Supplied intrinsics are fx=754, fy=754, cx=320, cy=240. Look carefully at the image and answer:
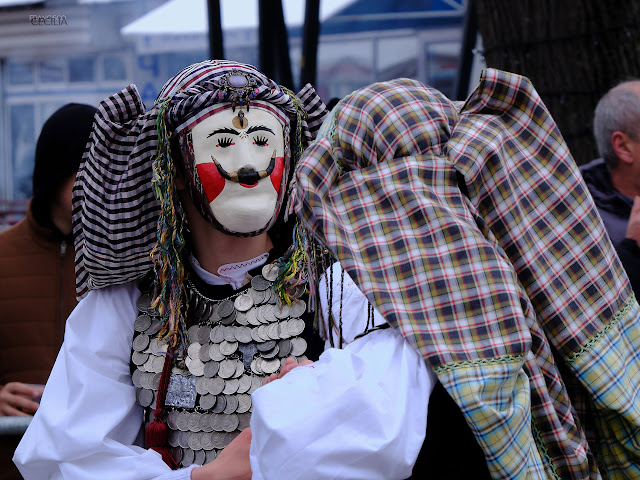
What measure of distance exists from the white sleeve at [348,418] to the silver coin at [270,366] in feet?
1.72

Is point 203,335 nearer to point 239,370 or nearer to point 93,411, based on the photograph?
point 239,370

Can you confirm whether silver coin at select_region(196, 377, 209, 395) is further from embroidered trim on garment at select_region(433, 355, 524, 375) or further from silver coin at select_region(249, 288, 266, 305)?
embroidered trim on garment at select_region(433, 355, 524, 375)

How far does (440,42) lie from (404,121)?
4708 mm

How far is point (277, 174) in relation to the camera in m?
1.88

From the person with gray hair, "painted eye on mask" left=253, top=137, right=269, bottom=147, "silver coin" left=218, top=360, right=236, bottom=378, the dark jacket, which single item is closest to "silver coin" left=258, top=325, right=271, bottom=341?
"silver coin" left=218, top=360, right=236, bottom=378

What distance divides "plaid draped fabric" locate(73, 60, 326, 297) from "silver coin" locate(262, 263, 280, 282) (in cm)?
30

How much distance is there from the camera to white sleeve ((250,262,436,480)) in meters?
1.24

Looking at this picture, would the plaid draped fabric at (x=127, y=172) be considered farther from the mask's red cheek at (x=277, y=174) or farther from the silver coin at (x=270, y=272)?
the silver coin at (x=270, y=272)

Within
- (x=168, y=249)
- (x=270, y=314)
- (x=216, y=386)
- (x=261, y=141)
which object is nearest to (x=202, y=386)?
(x=216, y=386)

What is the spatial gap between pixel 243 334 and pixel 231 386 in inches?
5.3

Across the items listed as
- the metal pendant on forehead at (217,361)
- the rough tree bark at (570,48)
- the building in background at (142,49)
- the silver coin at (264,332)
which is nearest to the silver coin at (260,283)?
the metal pendant on forehead at (217,361)

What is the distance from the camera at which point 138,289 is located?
206 centimetres

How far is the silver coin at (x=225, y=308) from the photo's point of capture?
1.94m

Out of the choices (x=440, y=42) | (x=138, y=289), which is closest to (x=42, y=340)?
(x=138, y=289)
